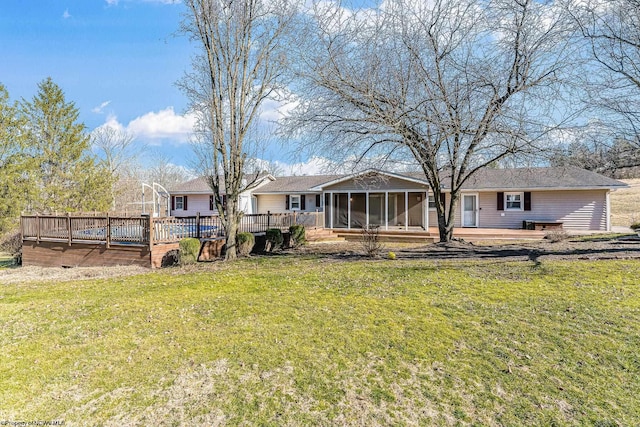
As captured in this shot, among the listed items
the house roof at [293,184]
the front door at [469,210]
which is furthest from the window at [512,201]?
the house roof at [293,184]

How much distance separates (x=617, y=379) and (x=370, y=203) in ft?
53.3

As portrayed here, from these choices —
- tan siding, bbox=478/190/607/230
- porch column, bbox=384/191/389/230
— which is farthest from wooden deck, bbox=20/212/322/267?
tan siding, bbox=478/190/607/230

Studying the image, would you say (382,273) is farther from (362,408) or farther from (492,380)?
(362,408)

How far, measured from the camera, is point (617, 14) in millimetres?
8305

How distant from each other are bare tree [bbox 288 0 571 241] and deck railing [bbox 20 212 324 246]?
16.9 feet

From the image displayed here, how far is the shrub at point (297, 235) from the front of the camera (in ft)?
47.2

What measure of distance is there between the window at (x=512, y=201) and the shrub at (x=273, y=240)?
12.9m

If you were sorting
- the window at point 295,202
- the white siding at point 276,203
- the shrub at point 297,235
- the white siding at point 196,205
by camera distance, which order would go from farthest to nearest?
the white siding at point 196,205, the window at point 295,202, the white siding at point 276,203, the shrub at point 297,235

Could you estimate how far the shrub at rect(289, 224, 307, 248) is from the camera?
14383 mm

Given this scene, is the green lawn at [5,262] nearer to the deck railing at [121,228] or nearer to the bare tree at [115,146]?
the deck railing at [121,228]

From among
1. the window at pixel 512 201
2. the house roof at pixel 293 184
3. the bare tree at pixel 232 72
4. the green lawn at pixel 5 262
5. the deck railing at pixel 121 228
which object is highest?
the bare tree at pixel 232 72

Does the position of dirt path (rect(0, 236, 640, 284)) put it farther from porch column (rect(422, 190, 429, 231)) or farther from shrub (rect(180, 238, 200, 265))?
porch column (rect(422, 190, 429, 231))

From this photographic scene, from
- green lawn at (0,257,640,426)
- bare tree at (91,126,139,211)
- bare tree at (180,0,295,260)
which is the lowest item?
green lawn at (0,257,640,426)

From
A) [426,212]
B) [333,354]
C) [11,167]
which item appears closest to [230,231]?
[333,354]
